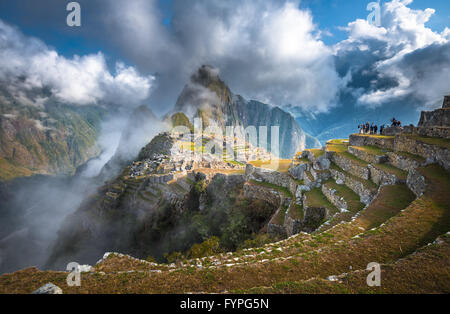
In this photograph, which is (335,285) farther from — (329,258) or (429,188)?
(429,188)

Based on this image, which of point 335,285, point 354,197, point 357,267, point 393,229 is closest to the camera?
point 335,285

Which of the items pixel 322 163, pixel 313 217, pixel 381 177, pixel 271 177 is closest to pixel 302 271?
pixel 313 217

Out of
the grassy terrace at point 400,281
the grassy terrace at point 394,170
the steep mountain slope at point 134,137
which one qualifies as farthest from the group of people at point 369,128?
the steep mountain slope at point 134,137

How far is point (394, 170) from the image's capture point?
13.5 m

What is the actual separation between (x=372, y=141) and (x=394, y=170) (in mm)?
7269

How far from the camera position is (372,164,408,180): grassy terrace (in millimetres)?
12634

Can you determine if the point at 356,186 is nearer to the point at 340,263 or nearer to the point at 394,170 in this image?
the point at 394,170

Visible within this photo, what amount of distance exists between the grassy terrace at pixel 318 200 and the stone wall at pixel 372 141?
7.94 m

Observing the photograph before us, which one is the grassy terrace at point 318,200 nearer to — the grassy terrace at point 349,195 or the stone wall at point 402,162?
the grassy terrace at point 349,195

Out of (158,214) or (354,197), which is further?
(158,214)
